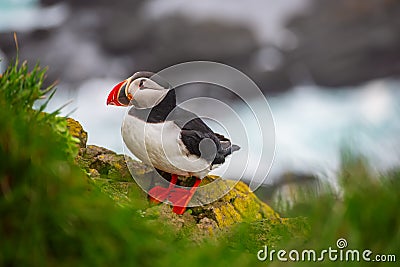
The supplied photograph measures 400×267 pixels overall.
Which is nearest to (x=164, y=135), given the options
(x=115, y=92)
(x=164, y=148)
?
(x=164, y=148)

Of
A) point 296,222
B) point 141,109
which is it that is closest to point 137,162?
point 141,109

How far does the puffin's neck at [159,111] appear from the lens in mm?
1453

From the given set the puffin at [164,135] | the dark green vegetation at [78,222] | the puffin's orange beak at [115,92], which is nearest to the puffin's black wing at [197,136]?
the puffin at [164,135]

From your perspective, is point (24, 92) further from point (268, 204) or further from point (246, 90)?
point (268, 204)

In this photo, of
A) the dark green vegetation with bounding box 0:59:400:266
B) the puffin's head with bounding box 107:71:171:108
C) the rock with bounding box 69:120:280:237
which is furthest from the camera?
the puffin's head with bounding box 107:71:171:108

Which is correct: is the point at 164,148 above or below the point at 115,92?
below

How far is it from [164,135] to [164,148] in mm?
31

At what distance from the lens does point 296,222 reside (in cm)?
99

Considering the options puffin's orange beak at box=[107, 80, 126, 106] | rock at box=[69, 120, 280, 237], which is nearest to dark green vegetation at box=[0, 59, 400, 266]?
rock at box=[69, 120, 280, 237]

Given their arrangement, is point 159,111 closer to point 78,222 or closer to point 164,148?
point 164,148

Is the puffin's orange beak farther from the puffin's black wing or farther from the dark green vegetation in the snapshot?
the dark green vegetation

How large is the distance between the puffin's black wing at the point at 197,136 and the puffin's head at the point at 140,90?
69 mm

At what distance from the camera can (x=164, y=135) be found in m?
1.43

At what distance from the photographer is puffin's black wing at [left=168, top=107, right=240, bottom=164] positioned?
1427 mm
